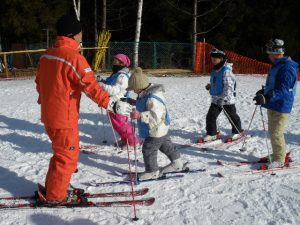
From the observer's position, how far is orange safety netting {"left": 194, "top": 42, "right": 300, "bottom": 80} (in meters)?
16.0

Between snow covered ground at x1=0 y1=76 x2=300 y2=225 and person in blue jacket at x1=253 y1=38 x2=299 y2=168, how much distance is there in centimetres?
38

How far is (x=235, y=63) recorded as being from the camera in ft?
53.0

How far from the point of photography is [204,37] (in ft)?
67.4

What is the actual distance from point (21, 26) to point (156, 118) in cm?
2019

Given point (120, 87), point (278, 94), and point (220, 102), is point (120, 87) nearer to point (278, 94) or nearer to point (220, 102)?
point (220, 102)

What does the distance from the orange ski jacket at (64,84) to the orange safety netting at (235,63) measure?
500 inches

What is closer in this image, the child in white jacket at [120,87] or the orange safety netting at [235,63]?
the child in white jacket at [120,87]

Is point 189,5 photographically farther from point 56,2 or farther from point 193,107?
point 193,107

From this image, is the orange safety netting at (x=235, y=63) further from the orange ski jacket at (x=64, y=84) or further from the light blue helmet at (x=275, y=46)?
the orange ski jacket at (x=64, y=84)

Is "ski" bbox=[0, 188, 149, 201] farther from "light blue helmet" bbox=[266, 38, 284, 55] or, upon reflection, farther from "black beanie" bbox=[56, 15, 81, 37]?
"light blue helmet" bbox=[266, 38, 284, 55]

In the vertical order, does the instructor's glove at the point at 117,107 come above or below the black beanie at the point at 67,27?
below

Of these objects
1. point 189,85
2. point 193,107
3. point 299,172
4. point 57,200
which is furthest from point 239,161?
point 189,85

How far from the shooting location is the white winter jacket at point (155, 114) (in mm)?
4469

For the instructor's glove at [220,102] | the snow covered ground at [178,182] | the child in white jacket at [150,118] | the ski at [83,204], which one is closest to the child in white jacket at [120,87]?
the snow covered ground at [178,182]
